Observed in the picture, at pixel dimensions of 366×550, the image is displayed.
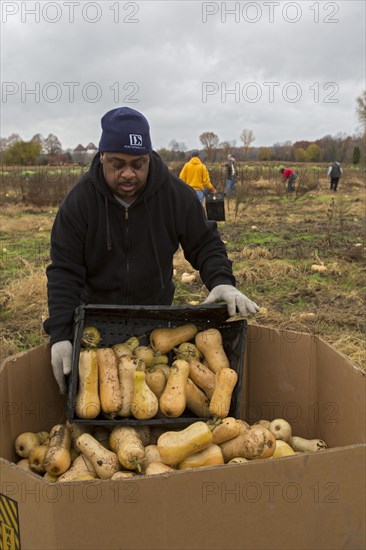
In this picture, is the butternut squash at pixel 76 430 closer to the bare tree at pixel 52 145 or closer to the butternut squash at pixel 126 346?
the butternut squash at pixel 126 346

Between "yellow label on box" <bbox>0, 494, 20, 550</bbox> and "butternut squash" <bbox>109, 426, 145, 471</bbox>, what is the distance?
468 mm

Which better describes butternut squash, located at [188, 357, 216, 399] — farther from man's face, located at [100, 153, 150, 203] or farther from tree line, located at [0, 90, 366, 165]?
tree line, located at [0, 90, 366, 165]

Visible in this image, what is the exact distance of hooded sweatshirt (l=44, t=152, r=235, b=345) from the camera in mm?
2576

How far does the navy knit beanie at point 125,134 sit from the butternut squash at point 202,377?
1.02 meters

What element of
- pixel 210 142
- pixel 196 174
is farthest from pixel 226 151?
pixel 196 174

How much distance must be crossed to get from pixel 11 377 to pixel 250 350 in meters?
1.18

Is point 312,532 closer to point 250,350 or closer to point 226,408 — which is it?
point 226,408

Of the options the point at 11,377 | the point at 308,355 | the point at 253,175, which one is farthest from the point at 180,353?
the point at 253,175

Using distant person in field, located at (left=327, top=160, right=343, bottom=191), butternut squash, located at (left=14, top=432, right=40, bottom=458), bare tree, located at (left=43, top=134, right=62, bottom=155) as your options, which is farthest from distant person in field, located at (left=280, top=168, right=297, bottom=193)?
butternut squash, located at (left=14, top=432, right=40, bottom=458)

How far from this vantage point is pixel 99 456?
2105 millimetres

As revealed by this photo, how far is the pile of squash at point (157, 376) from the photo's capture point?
2281 mm

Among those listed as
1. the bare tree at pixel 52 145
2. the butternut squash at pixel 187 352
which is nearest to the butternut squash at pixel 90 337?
the butternut squash at pixel 187 352

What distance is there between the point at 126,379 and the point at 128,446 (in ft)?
1.25

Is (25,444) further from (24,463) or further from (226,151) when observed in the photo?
(226,151)
